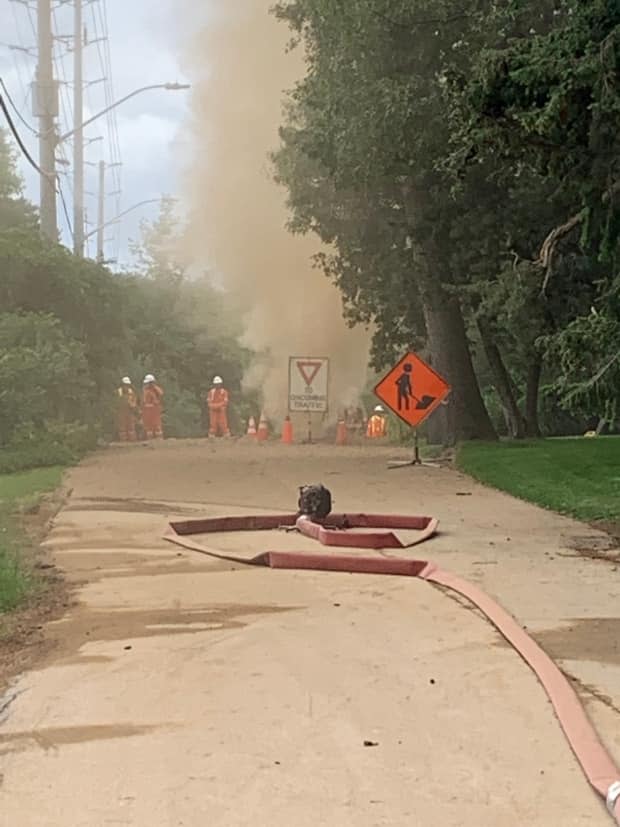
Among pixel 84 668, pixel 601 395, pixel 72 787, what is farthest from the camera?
pixel 601 395

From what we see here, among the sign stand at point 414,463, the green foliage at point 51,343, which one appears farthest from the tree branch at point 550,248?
the green foliage at point 51,343

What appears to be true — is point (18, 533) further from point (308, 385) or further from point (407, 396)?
point (308, 385)

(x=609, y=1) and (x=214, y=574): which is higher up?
(x=609, y=1)

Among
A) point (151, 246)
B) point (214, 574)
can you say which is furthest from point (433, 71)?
point (151, 246)

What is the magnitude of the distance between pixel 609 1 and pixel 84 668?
25.5 ft

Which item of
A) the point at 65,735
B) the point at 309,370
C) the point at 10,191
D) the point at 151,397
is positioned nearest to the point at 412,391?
the point at 309,370

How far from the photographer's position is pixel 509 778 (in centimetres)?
511

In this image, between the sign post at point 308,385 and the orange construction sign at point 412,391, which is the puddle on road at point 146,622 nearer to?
the orange construction sign at point 412,391

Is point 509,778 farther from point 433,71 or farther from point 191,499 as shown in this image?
point 433,71

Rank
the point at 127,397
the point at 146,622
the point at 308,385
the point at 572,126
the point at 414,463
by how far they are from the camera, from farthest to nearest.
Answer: the point at 127,397 < the point at 308,385 < the point at 414,463 < the point at 572,126 < the point at 146,622

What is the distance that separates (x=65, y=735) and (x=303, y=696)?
1.25 meters

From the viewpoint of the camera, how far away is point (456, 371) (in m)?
26.7

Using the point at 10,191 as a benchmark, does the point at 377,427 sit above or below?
below

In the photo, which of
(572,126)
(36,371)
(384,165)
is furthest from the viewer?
(36,371)
